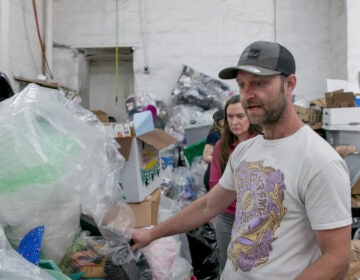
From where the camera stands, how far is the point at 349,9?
12.8 ft

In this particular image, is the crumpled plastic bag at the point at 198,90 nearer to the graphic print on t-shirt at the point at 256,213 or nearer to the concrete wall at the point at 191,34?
the concrete wall at the point at 191,34

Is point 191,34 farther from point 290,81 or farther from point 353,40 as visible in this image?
point 290,81

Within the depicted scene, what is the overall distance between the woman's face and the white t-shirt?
80 centimetres

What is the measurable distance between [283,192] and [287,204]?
3cm

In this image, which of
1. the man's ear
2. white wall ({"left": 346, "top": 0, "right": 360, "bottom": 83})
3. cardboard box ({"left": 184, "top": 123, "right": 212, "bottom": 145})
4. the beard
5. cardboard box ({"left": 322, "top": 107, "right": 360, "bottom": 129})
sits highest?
white wall ({"left": 346, "top": 0, "right": 360, "bottom": 83})

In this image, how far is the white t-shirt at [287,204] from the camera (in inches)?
31.5

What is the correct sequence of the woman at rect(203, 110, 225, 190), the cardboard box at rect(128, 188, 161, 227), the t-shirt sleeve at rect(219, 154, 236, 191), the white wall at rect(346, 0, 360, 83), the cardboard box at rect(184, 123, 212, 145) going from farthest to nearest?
the white wall at rect(346, 0, 360, 83) → the cardboard box at rect(184, 123, 212, 145) → the woman at rect(203, 110, 225, 190) → the cardboard box at rect(128, 188, 161, 227) → the t-shirt sleeve at rect(219, 154, 236, 191)

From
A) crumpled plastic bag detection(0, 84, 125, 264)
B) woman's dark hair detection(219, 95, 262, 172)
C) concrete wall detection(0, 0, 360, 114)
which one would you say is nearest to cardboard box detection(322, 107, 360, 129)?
concrete wall detection(0, 0, 360, 114)

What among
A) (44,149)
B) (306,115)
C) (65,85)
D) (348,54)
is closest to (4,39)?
(65,85)

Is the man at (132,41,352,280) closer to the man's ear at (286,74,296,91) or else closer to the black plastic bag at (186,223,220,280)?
the man's ear at (286,74,296,91)

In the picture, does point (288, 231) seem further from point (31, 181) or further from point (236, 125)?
point (236, 125)

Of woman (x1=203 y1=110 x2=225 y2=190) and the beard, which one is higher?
the beard

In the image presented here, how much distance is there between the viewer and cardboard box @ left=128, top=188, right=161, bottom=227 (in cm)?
156

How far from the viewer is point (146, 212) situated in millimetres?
1604
